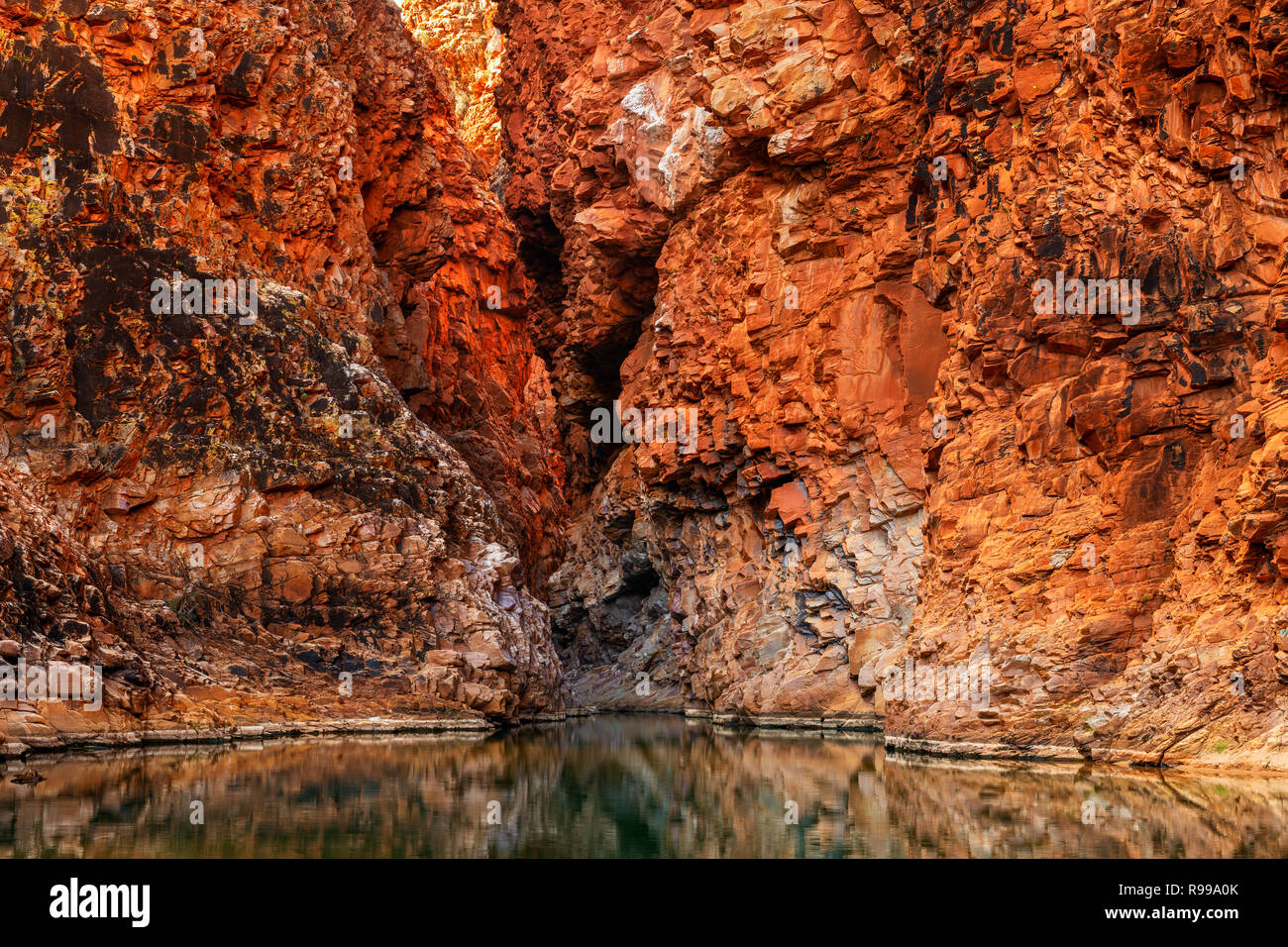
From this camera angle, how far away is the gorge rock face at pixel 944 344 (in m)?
28.4

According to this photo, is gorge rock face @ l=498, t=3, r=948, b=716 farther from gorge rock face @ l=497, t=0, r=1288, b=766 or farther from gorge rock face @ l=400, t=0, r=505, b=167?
gorge rock face @ l=400, t=0, r=505, b=167

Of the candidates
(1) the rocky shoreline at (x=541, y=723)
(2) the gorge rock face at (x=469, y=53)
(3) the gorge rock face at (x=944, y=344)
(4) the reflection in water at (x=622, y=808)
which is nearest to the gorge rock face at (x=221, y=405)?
(1) the rocky shoreline at (x=541, y=723)

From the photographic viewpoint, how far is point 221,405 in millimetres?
50312

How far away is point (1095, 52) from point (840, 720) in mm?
23079

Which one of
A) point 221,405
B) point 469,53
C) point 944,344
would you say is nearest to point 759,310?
point 944,344

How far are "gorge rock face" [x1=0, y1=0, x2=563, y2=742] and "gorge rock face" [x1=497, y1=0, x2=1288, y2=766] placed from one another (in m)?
10.9

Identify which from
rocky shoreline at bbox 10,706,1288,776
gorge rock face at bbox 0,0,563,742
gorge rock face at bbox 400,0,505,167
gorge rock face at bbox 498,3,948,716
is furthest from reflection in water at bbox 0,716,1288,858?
gorge rock face at bbox 400,0,505,167

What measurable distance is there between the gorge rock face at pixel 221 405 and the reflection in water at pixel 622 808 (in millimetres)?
13648

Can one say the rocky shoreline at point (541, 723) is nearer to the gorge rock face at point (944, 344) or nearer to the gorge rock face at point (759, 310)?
the gorge rock face at point (944, 344)
